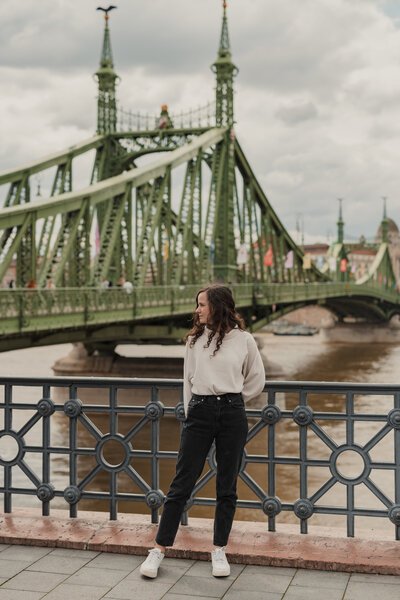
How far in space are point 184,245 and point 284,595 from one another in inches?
958

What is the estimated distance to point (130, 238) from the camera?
26844 millimetres

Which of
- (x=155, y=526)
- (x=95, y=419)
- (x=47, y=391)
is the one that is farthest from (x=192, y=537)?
(x=95, y=419)

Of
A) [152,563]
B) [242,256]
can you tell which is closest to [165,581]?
[152,563]

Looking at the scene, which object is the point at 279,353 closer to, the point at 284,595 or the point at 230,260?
the point at 230,260

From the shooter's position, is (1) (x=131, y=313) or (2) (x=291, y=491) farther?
(1) (x=131, y=313)

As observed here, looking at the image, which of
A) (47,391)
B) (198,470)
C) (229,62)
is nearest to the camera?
(198,470)

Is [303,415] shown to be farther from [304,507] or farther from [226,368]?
[226,368]

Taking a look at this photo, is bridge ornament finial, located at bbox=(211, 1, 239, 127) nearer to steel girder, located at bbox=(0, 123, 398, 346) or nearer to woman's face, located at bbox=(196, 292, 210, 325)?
steel girder, located at bbox=(0, 123, 398, 346)

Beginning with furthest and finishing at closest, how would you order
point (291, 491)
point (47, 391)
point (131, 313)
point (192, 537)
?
1. point (131, 313)
2. point (291, 491)
3. point (47, 391)
4. point (192, 537)

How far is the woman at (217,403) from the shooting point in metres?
4.32

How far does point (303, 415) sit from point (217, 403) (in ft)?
2.33

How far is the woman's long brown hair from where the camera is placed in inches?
172

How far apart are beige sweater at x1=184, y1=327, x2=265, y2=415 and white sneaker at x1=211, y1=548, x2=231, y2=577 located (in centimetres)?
83

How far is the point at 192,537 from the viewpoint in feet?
15.7
